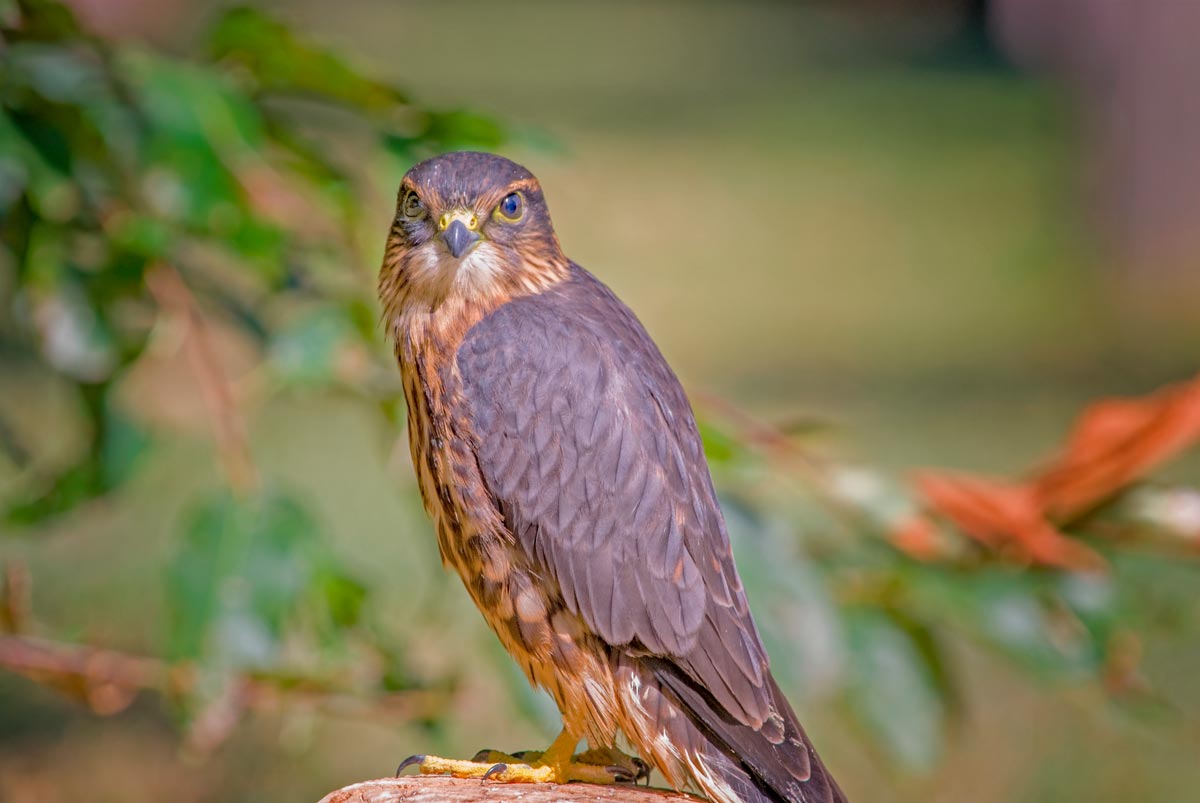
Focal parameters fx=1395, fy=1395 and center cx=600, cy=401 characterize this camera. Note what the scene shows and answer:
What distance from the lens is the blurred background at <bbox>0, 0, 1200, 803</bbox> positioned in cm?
271

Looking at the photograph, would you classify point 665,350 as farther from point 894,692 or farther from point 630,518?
point 630,518

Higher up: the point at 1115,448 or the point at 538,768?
the point at 1115,448

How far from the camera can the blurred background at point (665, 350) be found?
271 centimetres

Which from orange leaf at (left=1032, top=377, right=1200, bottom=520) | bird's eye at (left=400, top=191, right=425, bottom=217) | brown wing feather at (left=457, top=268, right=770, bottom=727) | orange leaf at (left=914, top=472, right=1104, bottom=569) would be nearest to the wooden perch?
brown wing feather at (left=457, top=268, right=770, bottom=727)

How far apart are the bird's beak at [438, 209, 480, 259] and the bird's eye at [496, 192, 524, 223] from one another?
0.06 m

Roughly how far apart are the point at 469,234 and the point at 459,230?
0.06 feet

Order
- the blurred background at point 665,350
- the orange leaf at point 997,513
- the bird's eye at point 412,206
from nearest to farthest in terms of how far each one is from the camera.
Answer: the bird's eye at point 412,206 → the blurred background at point 665,350 → the orange leaf at point 997,513

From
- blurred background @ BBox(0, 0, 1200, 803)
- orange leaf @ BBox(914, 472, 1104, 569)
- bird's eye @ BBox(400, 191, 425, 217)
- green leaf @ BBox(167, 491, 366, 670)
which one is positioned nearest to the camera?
bird's eye @ BBox(400, 191, 425, 217)

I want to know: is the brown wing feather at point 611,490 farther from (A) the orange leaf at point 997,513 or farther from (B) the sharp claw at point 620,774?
(A) the orange leaf at point 997,513

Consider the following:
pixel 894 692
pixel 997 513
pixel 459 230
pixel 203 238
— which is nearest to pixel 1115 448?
pixel 997 513

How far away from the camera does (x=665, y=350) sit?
742 centimetres

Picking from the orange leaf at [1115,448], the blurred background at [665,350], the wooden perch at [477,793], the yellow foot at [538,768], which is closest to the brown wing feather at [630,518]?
the wooden perch at [477,793]

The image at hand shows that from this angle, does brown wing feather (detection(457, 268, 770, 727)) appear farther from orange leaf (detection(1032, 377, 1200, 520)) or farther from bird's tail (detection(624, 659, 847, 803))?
orange leaf (detection(1032, 377, 1200, 520))

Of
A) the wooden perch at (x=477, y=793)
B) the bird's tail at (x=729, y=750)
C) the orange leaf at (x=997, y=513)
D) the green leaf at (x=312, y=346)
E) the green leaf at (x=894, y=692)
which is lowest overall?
the green leaf at (x=894, y=692)
